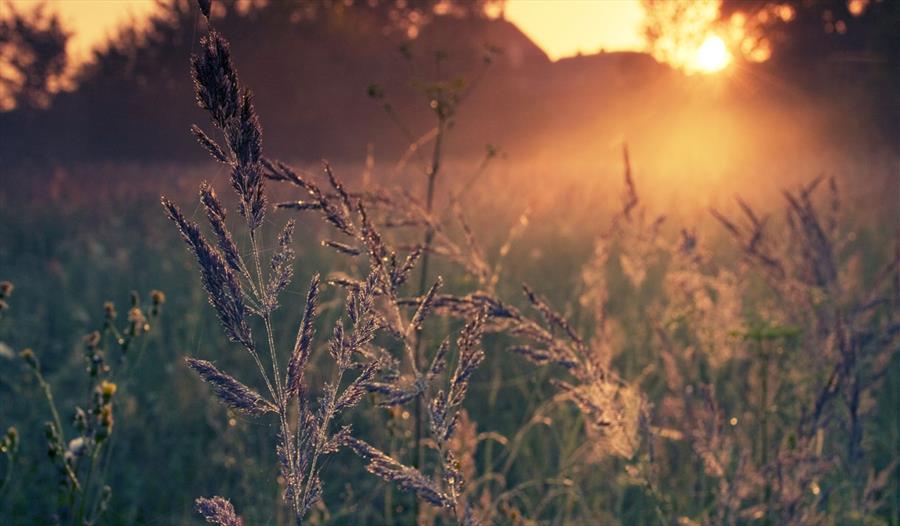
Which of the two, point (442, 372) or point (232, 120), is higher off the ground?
point (232, 120)

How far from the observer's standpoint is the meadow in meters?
0.69

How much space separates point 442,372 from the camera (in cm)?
79

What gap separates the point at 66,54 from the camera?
83.8 feet

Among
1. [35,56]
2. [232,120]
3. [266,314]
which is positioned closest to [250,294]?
[266,314]

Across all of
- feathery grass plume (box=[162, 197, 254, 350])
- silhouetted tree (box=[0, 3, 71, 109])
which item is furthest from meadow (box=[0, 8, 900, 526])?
silhouetted tree (box=[0, 3, 71, 109])

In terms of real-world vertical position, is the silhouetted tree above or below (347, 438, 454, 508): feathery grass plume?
above

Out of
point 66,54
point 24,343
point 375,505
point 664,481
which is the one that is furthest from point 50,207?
point 66,54

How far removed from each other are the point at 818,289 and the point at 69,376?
3.84 metres

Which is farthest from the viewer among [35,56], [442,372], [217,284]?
[35,56]

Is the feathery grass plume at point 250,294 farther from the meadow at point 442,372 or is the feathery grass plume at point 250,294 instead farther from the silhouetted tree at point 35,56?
the silhouetted tree at point 35,56

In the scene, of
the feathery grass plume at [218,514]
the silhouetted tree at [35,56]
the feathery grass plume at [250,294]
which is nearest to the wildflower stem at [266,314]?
the feathery grass plume at [250,294]

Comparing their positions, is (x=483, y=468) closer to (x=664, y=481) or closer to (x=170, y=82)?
(x=664, y=481)

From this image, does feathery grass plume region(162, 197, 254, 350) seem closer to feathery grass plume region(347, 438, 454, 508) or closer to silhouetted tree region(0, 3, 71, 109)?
feathery grass plume region(347, 438, 454, 508)

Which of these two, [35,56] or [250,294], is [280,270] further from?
[35,56]
